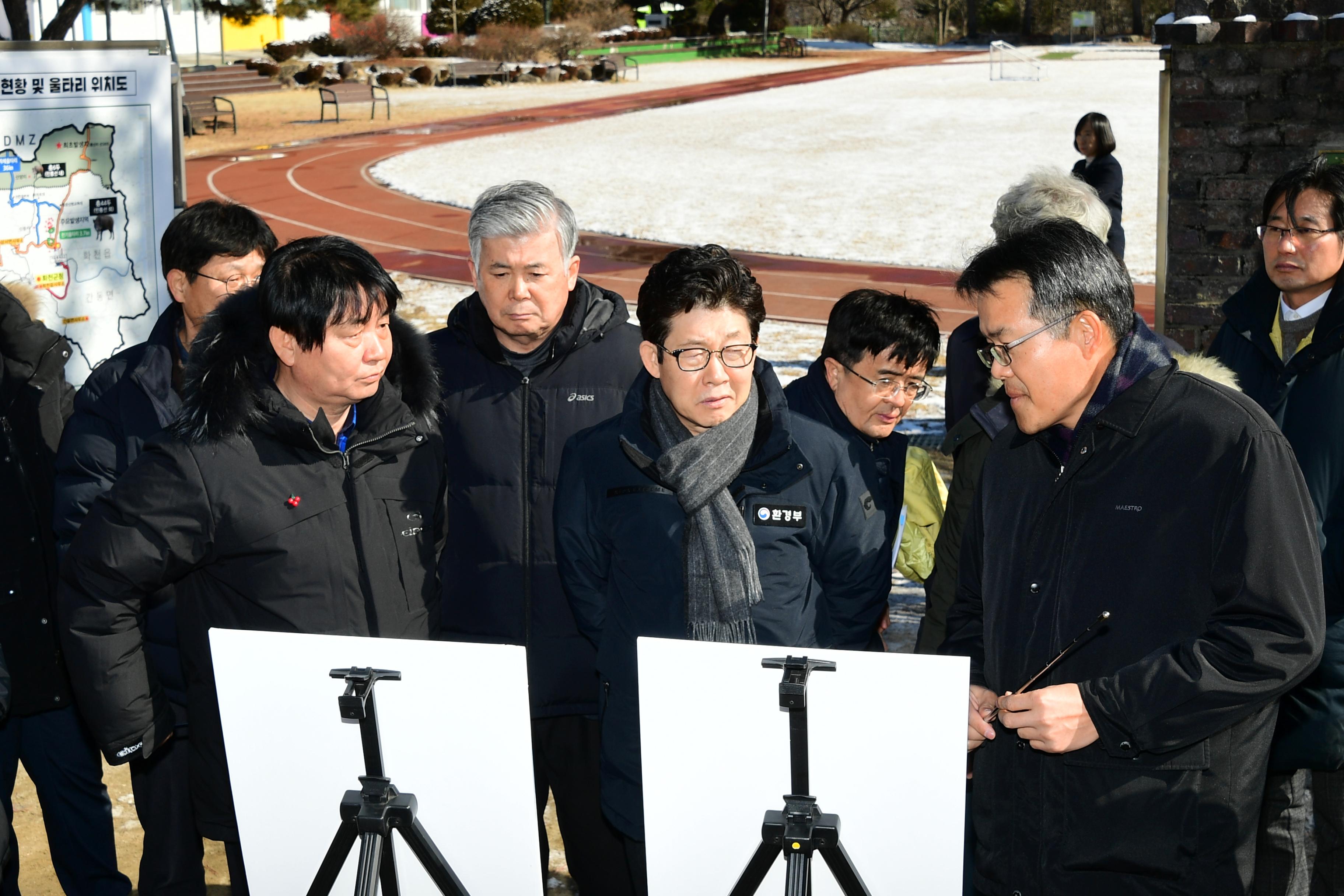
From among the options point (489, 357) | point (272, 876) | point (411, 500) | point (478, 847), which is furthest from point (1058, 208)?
point (272, 876)

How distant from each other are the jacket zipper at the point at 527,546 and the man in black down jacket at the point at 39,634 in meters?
1.41

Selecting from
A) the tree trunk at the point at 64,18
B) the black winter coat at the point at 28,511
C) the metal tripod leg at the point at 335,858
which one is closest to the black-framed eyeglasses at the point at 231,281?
the black winter coat at the point at 28,511

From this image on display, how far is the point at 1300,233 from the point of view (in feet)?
Result: 11.8

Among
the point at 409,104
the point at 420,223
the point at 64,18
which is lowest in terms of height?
the point at 420,223

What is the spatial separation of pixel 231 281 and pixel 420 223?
15.6 meters

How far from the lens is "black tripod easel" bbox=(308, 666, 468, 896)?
7.48 ft

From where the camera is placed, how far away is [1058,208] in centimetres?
385

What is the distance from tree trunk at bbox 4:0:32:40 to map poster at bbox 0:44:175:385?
774 cm

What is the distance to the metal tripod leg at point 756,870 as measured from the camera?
2213 mm

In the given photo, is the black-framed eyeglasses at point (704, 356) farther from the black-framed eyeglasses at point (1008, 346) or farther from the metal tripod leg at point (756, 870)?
the metal tripod leg at point (756, 870)

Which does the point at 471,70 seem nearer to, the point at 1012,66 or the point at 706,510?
the point at 1012,66

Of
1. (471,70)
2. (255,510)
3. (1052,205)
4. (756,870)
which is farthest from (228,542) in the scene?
(471,70)

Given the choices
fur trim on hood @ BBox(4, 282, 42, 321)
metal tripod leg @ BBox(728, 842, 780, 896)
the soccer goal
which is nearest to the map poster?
fur trim on hood @ BBox(4, 282, 42, 321)

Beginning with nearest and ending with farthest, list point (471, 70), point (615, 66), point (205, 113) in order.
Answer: point (205, 113) < point (471, 70) < point (615, 66)
